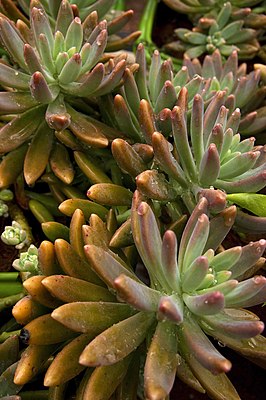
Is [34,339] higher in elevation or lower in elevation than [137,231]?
lower

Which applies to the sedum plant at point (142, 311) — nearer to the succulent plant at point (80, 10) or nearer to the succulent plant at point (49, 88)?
the succulent plant at point (49, 88)

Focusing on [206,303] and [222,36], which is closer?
[206,303]

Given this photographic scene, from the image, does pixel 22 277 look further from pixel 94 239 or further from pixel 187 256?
pixel 187 256

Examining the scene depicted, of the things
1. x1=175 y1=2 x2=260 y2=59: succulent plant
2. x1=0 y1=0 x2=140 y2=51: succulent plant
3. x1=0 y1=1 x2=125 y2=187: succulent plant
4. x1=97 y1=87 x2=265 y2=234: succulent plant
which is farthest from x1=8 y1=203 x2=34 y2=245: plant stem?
x1=175 y1=2 x2=260 y2=59: succulent plant

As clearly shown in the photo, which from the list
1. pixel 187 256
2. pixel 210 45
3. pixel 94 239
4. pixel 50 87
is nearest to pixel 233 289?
pixel 187 256

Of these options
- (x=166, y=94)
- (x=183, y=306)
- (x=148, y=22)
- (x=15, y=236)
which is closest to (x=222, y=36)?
(x=148, y=22)

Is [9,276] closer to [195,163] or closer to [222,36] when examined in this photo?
[195,163]

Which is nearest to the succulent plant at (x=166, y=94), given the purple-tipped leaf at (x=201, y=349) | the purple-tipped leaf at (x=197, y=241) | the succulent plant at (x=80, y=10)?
the succulent plant at (x=80, y=10)
